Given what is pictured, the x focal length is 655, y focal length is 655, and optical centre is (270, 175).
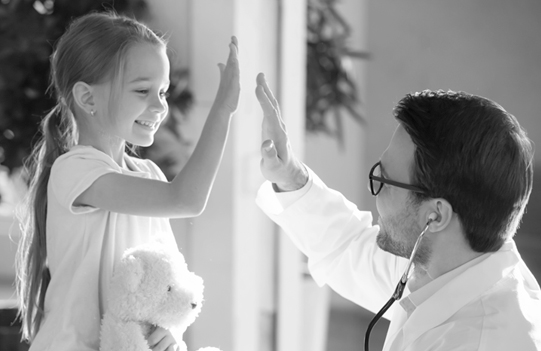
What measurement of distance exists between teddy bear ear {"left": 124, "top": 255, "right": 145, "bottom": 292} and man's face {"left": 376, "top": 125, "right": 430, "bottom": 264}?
581mm

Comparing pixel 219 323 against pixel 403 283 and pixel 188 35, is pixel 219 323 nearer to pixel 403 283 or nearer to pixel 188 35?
pixel 188 35

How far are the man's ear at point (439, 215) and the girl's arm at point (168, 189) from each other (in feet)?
1.54

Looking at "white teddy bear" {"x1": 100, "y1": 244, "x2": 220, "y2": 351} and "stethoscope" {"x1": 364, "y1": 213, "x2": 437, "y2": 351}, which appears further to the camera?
"stethoscope" {"x1": 364, "y1": 213, "x2": 437, "y2": 351}

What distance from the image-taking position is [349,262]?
5.99 ft

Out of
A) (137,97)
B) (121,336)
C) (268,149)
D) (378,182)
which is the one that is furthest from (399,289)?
(137,97)

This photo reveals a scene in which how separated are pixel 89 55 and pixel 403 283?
31.7 inches

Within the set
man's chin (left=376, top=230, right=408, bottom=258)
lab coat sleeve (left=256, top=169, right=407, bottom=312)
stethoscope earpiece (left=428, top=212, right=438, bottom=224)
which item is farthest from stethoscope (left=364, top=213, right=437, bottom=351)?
lab coat sleeve (left=256, top=169, right=407, bottom=312)

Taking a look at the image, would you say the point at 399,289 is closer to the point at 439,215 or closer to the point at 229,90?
the point at 439,215

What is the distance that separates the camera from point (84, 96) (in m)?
1.37

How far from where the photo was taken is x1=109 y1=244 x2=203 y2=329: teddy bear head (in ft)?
4.18

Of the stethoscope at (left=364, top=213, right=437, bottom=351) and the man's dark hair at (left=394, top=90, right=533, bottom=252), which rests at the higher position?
the man's dark hair at (left=394, top=90, right=533, bottom=252)

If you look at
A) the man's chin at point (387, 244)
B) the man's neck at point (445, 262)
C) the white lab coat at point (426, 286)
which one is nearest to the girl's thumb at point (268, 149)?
the white lab coat at point (426, 286)

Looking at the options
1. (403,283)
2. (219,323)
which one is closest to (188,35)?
(219,323)

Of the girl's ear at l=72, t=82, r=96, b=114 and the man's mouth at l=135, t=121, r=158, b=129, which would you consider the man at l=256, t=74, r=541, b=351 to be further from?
the girl's ear at l=72, t=82, r=96, b=114
